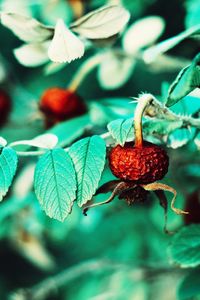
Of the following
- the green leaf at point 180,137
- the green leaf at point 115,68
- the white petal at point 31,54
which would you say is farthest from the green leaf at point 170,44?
the green leaf at point 115,68

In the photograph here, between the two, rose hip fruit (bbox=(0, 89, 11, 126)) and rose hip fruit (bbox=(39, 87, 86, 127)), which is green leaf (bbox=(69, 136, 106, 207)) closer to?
rose hip fruit (bbox=(39, 87, 86, 127))

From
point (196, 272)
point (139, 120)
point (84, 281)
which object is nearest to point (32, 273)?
point (84, 281)

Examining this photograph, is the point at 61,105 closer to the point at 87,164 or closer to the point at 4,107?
the point at 4,107

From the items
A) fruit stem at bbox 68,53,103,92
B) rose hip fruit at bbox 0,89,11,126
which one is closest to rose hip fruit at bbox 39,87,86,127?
fruit stem at bbox 68,53,103,92

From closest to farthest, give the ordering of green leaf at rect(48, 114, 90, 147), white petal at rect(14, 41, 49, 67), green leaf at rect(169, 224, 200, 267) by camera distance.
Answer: green leaf at rect(169, 224, 200, 267), green leaf at rect(48, 114, 90, 147), white petal at rect(14, 41, 49, 67)

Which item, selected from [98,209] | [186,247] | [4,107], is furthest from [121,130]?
[98,209]

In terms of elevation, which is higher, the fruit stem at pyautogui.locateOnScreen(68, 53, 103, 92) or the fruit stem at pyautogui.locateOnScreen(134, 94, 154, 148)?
the fruit stem at pyautogui.locateOnScreen(134, 94, 154, 148)
